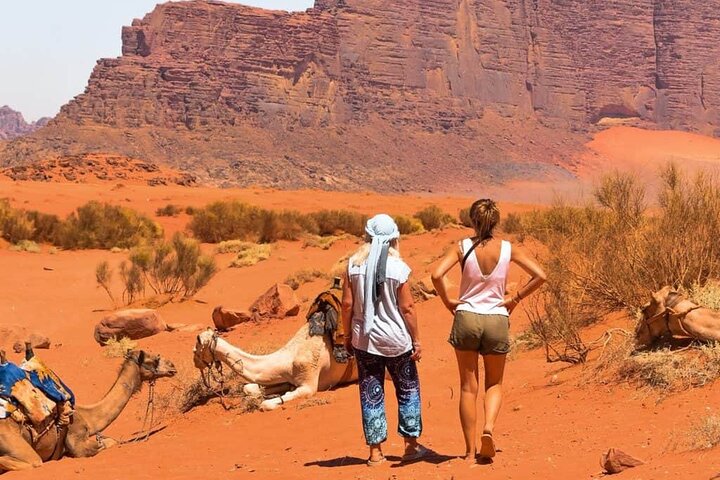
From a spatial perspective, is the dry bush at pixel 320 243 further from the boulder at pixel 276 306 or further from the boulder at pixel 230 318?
the boulder at pixel 230 318

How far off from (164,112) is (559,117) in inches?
1933

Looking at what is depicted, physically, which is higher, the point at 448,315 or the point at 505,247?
the point at 505,247

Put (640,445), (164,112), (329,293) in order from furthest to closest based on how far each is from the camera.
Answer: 1. (164,112)
2. (329,293)
3. (640,445)

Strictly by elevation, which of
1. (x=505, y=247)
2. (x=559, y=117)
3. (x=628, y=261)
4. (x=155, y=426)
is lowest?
(x=559, y=117)

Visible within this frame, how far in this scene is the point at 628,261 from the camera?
11.2 meters

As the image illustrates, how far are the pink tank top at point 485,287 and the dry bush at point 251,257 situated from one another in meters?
17.6

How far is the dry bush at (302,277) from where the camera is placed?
64.3 feet

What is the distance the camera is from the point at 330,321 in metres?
9.71

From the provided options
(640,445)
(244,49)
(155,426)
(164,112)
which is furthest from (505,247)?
(244,49)

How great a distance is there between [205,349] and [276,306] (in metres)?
6.72

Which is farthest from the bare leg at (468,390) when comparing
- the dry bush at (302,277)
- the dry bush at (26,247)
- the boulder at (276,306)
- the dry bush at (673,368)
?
the dry bush at (26,247)

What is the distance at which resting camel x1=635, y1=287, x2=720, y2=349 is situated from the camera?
8.75 metres

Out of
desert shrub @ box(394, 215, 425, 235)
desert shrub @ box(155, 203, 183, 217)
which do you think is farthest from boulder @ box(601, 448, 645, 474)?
desert shrub @ box(155, 203, 183, 217)

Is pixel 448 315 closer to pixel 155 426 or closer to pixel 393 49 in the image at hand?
pixel 155 426
